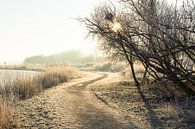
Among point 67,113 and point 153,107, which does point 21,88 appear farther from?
point 153,107

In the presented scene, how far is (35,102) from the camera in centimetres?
1647

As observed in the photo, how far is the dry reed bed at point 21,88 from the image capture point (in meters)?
12.6

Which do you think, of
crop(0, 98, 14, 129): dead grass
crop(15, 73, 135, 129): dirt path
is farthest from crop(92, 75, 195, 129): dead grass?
crop(0, 98, 14, 129): dead grass

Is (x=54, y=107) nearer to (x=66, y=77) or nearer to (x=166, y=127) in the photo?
(x=166, y=127)

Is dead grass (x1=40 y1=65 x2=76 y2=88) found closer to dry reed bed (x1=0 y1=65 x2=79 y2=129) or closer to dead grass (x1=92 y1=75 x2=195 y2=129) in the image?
dry reed bed (x1=0 y1=65 x2=79 y2=129)

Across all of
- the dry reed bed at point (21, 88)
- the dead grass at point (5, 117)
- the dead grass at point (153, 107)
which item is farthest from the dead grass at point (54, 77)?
the dead grass at point (5, 117)

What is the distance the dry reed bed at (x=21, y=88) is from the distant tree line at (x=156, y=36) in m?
→ 4.02

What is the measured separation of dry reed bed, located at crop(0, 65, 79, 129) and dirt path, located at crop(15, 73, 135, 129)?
0.45 meters

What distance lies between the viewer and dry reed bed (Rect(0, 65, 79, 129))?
12.6 meters

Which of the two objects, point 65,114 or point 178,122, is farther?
point 65,114

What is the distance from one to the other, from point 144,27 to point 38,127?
7.00m

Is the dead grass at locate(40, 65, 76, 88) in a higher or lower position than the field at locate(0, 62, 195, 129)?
higher

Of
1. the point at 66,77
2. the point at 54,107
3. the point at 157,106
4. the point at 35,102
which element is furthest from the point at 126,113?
the point at 66,77

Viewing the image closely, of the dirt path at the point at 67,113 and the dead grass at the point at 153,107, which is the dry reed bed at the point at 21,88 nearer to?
the dirt path at the point at 67,113
